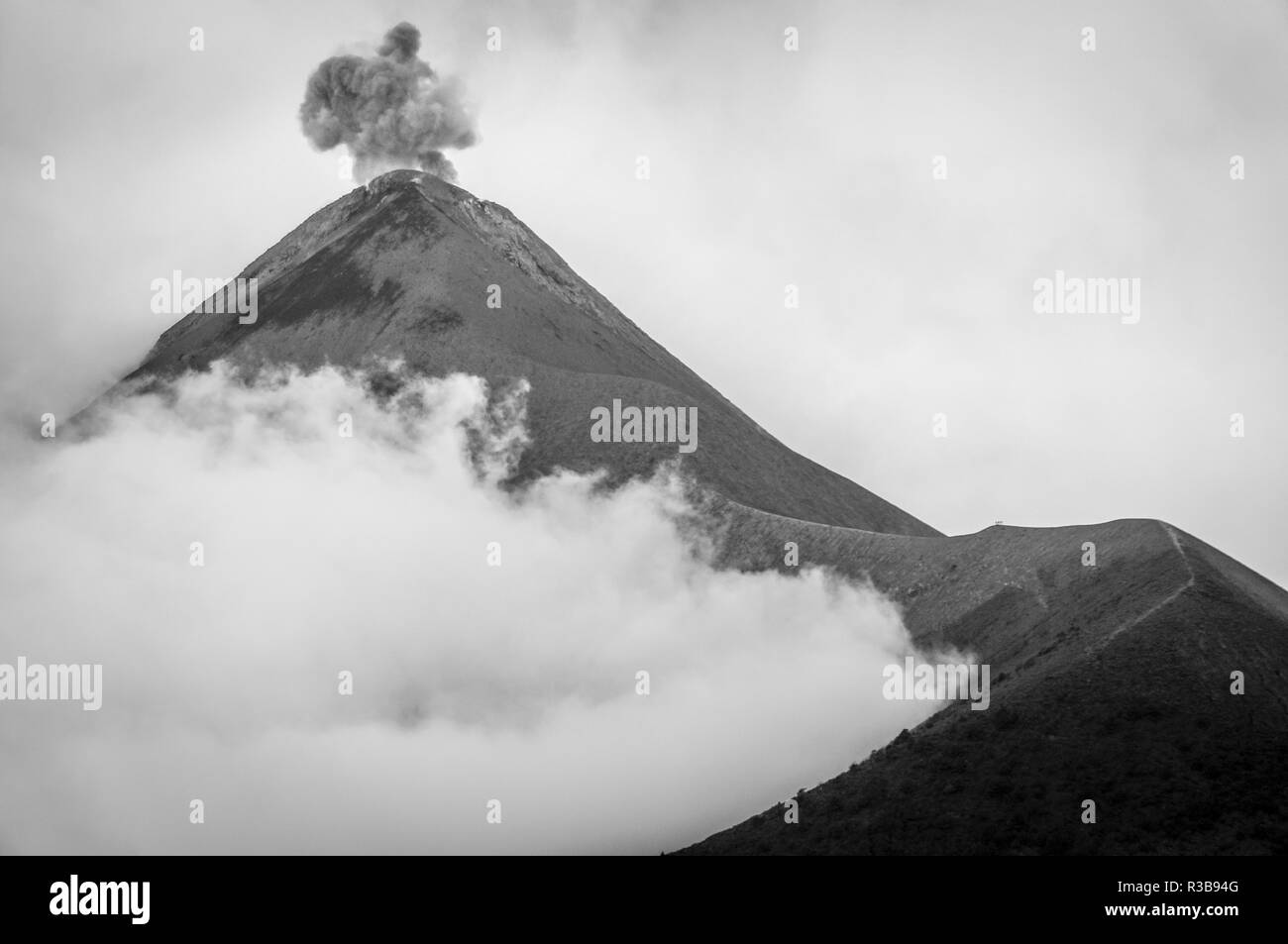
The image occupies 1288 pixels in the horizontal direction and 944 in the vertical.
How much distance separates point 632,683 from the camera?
168 meters

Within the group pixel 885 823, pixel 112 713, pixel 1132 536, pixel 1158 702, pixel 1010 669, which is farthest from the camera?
pixel 112 713

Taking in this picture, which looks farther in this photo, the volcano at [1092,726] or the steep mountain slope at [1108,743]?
the volcano at [1092,726]

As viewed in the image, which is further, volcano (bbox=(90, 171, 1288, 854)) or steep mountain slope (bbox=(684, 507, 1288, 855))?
volcano (bbox=(90, 171, 1288, 854))

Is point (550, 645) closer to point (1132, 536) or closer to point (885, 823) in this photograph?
point (1132, 536)

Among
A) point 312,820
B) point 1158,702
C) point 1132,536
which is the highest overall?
point 1132,536

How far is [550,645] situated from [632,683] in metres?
14.7

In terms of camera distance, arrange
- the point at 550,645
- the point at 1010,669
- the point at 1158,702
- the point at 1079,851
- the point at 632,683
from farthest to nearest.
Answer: the point at 550,645 → the point at 632,683 → the point at 1010,669 → the point at 1158,702 → the point at 1079,851

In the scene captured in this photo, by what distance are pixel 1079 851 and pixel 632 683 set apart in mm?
91657

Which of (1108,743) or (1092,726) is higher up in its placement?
(1092,726)

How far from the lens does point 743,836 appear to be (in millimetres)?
90438

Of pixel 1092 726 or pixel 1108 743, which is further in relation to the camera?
pixel 1092 726
